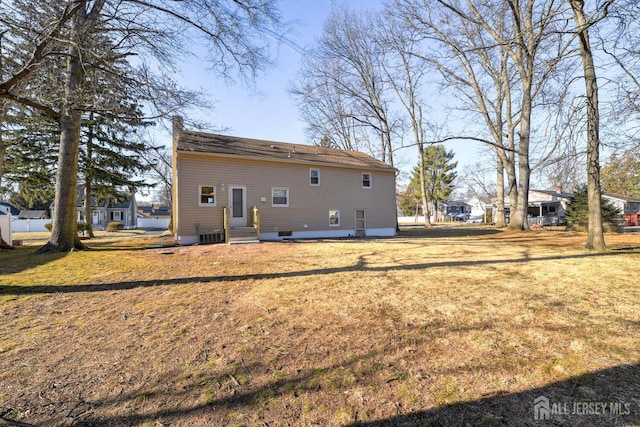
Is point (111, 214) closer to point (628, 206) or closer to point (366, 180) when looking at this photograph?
point (366, 180)

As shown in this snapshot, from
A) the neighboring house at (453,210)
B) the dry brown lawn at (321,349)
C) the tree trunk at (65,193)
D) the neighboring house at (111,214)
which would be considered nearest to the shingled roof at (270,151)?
the tree trunk at (65,193)

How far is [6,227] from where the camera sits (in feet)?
38.9

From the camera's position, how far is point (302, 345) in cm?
299

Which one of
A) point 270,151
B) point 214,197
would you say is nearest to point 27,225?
point 214,197

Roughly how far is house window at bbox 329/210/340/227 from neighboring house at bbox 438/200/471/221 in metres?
39.6

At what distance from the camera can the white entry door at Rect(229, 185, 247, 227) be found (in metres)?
13.1

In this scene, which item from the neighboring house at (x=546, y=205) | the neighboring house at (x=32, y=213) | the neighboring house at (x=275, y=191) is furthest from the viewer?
the neighboring house at (x=32, y=213)

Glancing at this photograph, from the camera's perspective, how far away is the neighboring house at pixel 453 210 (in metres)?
50.0

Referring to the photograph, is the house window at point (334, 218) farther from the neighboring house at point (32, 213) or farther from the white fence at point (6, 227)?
the neighboring house at point (32, 213)

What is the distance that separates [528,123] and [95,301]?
807 inches

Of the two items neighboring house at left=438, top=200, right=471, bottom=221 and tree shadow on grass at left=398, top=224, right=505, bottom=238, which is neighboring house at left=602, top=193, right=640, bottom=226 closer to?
neighboring house at left=438, top=200, right=471, bottom=221

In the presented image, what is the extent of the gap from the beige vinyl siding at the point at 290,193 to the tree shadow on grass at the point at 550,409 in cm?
1195

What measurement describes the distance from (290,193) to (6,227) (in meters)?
12.0

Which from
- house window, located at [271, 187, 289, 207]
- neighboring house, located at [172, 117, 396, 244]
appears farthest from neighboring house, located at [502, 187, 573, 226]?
house window, located at [271, 187, 289, 207]
